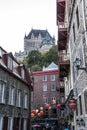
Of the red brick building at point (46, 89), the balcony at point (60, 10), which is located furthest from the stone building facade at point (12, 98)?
the red brick building at point (46, 89)

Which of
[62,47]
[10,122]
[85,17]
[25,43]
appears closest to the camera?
[85,17]

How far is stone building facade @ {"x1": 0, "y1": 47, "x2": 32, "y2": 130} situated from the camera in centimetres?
1372

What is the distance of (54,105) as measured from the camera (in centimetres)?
4953

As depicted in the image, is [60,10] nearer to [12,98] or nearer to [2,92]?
[12,98]

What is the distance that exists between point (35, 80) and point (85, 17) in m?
43.5

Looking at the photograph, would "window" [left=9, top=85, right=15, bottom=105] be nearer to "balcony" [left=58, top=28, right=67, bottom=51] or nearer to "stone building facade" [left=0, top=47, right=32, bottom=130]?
→ "stone building facade" [left=0, top=47, right=32, bottom=130]

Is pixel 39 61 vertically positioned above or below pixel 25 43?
below

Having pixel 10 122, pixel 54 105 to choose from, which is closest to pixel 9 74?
pixel 10 122

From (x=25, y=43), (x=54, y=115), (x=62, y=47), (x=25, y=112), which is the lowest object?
(x=54, y=115)

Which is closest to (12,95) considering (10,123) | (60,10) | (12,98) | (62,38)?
(12,98)

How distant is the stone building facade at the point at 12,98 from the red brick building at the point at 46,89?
1160 inches

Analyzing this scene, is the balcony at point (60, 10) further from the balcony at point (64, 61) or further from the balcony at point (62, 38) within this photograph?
the balcony at point (64, 61)

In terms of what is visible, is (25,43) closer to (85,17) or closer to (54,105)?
(54,105)

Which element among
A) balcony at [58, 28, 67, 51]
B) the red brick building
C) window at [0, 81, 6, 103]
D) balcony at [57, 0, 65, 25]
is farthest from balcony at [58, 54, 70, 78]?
the red brick building
